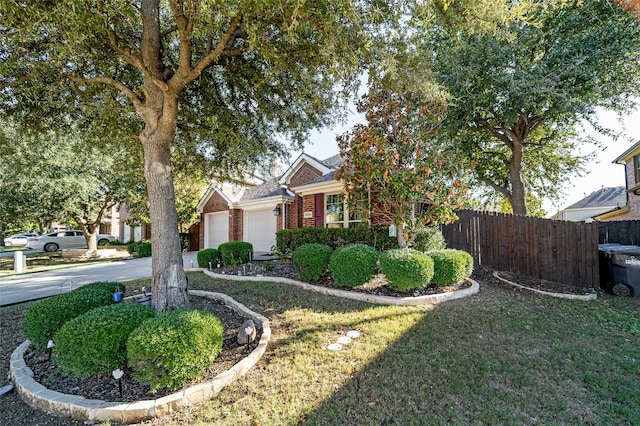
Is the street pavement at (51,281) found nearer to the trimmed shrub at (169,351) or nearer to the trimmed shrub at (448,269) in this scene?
the trimmed shrub at (169,351)

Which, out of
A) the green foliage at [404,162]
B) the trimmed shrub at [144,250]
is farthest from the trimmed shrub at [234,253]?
the trimmed shrub at [144,250]

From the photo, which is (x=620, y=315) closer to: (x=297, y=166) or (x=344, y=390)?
(x=344, y=390)

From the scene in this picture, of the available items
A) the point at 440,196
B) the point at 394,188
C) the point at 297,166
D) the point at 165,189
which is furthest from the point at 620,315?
the point at 297,166

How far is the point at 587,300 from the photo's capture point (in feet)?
20.6

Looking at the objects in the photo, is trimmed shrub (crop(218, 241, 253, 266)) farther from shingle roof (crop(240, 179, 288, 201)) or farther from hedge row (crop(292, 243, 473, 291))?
shingle roof (crop(240, 179, 288, 201))

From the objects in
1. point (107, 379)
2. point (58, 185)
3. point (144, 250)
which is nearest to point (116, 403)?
point (107, 379)

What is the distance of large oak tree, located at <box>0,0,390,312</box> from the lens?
4.16 meters

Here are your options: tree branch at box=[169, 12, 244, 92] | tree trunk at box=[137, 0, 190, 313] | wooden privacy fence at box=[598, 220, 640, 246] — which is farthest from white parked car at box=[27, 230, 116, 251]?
wooden privacy fence at box=[598, 220, 640, 246]

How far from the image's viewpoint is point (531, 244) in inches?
313

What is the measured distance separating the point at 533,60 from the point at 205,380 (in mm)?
13213

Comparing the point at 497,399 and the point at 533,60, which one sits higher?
the point at 533,60

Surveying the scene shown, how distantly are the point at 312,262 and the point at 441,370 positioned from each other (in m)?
4.06

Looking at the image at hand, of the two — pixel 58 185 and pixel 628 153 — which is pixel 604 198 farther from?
pixel 58 185

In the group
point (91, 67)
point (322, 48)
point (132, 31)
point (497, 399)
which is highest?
point (132, 31)
